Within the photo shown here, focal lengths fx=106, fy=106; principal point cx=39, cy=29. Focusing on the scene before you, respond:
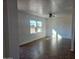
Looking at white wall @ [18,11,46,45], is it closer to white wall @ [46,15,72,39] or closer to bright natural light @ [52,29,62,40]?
bright natural light @ [52,29,62,40]

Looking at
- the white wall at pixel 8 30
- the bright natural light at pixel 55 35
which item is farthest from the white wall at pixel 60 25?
the white wall at pixel 8 30

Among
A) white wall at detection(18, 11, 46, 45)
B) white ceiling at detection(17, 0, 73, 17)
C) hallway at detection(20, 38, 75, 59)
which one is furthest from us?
white wall at detection(18, 11, 46, 45)

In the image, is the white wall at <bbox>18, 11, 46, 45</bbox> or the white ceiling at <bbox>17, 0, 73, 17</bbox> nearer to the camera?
the white ceiling at <bbox>17, 0, 73, 17</bbox>

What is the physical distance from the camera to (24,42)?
24.6 feet

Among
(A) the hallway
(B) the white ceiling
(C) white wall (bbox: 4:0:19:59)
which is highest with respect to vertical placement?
(B) the white ceiling

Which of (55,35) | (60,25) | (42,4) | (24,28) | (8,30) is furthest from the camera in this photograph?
(55,35)

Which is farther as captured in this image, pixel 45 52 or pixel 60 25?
pixel 60 25

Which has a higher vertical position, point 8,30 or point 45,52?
point 8,30

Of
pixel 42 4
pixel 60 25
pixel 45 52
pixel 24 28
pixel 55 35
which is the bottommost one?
pixel 45 52

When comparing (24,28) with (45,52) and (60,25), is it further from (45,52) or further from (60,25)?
(60,25)

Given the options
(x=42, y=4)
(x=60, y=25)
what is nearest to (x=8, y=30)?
(x=42, y=4)

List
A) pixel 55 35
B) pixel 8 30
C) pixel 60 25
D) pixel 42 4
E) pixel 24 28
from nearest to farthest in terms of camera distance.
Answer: pixel 8 30 < pixel 42 4 < pixel 24 28 < pixel 60 25 < pixel 55 35

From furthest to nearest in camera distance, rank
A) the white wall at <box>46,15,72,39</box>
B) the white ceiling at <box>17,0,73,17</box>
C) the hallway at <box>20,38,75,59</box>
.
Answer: the white wall at <box>46,15,72,39</box>, the white ceiling at <box>17,0,73,17</box>, the hallway at <box>20,38,75,59</box>

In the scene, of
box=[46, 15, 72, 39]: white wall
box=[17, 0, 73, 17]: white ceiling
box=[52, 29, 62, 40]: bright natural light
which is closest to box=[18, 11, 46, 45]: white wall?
box=[17, 0, 73, 17]: white ceiling
